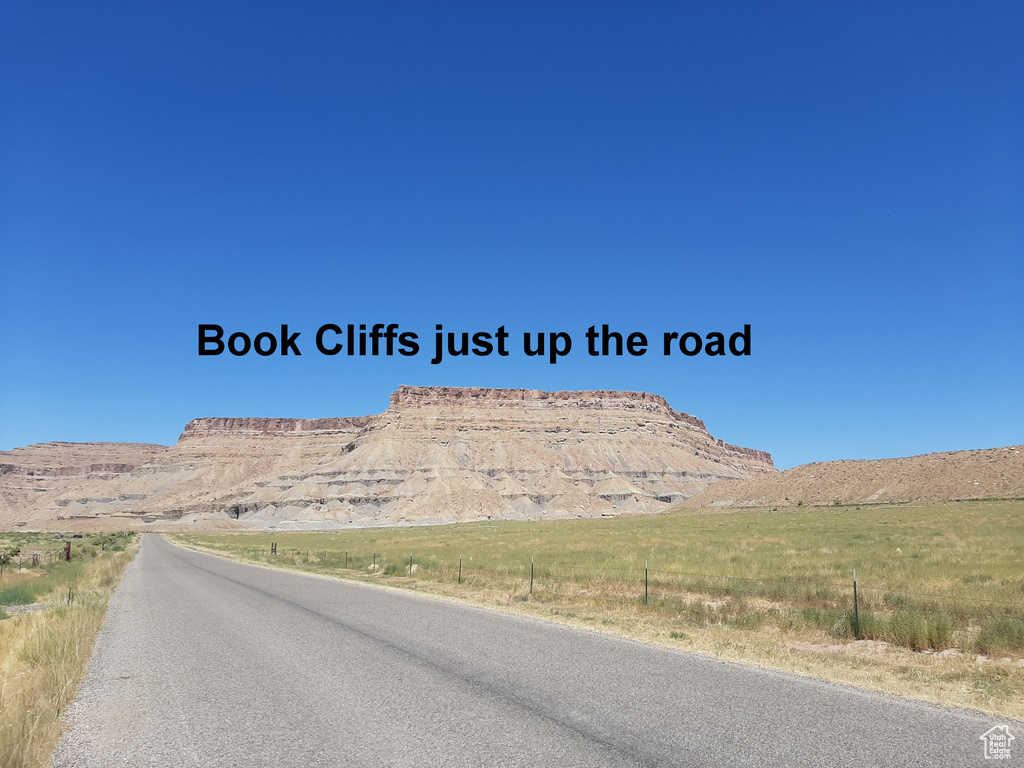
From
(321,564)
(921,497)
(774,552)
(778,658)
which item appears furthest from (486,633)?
(921,497)

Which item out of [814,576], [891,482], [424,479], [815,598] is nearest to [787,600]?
[815,598]

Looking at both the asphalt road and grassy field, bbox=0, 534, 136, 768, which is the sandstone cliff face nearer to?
grassy field, bbox=0, 534, 136, 768

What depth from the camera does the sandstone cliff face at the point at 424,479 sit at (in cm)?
15175

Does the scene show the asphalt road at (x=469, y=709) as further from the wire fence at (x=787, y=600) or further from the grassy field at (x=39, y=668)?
the wire fence at (x=787, y=600)

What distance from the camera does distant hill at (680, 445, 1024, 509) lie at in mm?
74438

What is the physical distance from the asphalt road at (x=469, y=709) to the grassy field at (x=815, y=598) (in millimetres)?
1676

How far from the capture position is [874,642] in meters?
12.8

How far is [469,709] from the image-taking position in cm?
769

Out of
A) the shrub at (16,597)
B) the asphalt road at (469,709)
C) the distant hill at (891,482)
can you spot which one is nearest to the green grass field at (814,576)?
the asphalt road at (469,709)

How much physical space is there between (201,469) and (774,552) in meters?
189

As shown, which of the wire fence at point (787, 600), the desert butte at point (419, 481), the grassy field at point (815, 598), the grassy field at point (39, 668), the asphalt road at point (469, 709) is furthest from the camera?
the desert butte at point (419, 481)

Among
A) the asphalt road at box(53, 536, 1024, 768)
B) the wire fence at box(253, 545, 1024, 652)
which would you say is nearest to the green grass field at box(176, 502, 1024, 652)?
the wire fence at box(253, 545, 1024, 652)

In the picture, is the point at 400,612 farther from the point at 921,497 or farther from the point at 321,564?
the point at 921,497

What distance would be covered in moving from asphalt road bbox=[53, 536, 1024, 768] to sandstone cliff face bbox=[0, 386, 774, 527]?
129864mm
